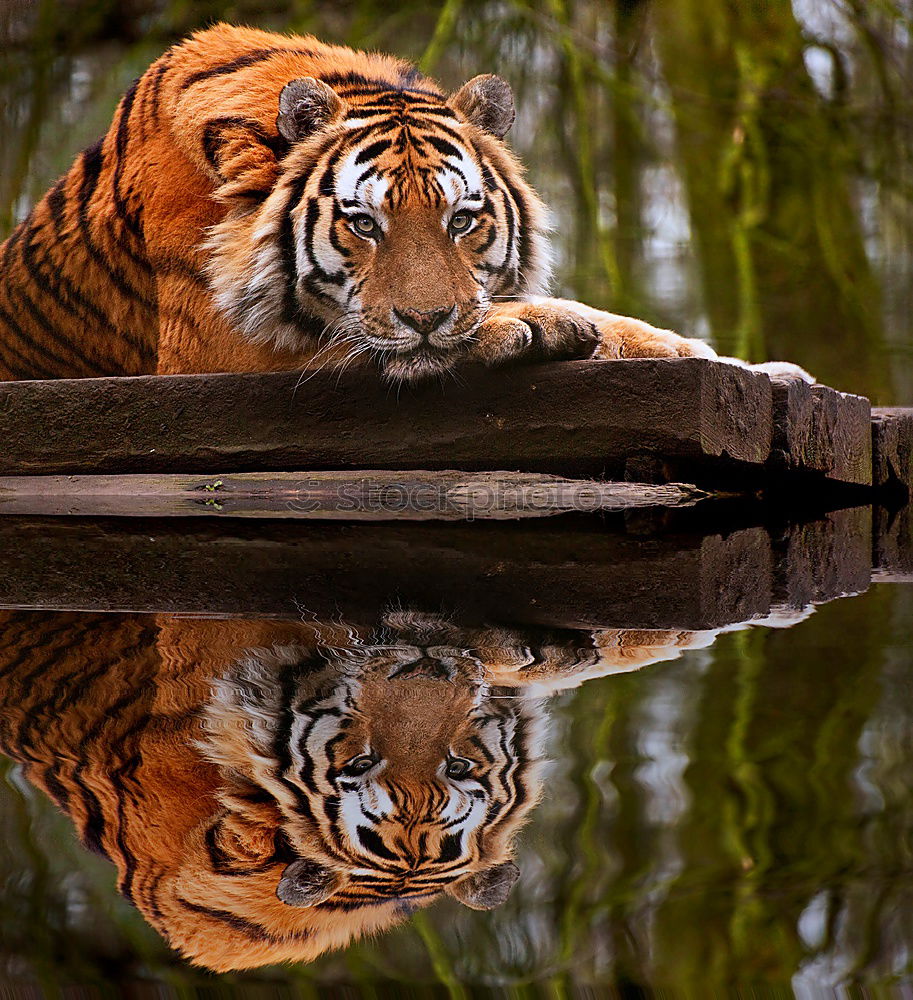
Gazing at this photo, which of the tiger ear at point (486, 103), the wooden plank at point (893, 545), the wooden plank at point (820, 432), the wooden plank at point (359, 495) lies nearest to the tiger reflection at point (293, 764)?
the wooden plank at point (893, 545)

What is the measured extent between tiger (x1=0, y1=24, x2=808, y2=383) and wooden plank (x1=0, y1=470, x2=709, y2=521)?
0.81ft

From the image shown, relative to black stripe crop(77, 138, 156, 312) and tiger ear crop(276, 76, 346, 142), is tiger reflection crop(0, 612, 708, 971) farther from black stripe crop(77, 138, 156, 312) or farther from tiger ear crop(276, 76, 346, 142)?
black stripe crop(77, 138, 156, 312)

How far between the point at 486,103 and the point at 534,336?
0.72 metres

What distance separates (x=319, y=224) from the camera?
2.50 meters

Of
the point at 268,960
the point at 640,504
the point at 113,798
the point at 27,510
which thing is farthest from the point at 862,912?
the point at 27,510

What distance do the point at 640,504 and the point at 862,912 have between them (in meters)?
1.82

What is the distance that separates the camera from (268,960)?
62cm

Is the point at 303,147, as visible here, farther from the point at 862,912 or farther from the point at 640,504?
the point at 862,912

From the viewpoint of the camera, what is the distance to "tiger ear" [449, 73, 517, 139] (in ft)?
8.77

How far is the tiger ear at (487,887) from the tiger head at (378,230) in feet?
5.61

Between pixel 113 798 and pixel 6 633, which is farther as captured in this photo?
pixel 6 633

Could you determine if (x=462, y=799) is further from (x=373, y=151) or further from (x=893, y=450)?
(x=893, y=450)

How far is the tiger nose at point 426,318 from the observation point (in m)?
2.26

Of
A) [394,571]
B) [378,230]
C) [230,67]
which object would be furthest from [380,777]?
[230,67]
